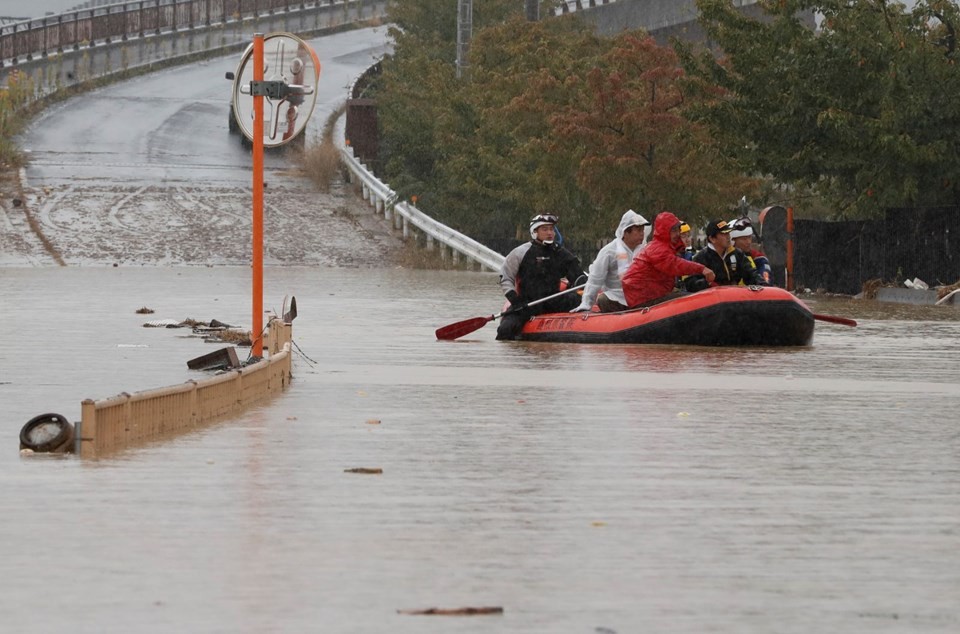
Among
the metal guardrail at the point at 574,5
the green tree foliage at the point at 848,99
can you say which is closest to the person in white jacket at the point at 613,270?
the green tree foliage at the point at 848,99

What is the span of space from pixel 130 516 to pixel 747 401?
6934mm

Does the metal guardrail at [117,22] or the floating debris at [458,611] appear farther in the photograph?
the metal guardrail at [117,22]

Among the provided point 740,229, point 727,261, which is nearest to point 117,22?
point 740,229

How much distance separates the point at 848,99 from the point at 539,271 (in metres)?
16.4

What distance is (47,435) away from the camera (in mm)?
11422

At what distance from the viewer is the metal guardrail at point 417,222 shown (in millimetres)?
47625

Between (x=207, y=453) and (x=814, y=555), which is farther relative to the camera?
(x=207, y=453)

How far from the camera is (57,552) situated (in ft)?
27.1

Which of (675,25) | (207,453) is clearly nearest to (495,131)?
(675,25)

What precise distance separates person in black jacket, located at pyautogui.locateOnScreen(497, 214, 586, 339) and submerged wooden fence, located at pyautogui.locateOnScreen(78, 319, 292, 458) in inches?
305

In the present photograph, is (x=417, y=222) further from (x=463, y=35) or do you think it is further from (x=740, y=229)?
(x=740, y=229)

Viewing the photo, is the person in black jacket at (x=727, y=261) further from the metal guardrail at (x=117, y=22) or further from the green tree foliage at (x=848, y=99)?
the metal guardrail at (x=117, y=22)

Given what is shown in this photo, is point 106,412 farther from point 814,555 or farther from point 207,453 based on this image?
point 814,555

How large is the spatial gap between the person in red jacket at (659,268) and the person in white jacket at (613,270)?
0.33 metres
